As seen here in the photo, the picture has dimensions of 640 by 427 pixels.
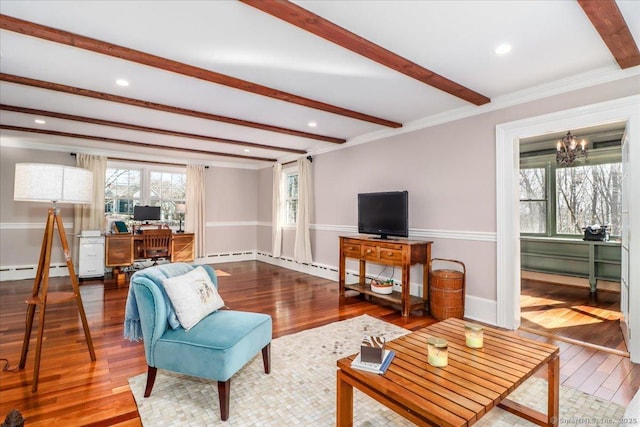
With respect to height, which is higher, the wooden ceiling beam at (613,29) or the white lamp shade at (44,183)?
the wooden ceiling beam at (613,29)

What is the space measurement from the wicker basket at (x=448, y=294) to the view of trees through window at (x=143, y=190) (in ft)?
18.9

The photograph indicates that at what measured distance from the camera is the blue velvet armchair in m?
1.89

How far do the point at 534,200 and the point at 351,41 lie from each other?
17.3 ft

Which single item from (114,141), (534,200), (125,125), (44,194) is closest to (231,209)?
(114,141)

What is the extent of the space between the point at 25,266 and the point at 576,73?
27.0ft

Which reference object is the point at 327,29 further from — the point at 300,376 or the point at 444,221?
the point at 444,221

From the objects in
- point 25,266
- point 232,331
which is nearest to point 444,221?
point 232,331

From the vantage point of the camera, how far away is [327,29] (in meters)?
2.08

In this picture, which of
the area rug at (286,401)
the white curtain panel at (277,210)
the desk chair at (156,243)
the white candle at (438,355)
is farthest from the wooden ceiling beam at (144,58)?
the desk chair at (156,243)

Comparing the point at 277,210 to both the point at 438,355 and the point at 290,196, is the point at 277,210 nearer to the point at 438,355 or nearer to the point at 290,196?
the point at 290,196

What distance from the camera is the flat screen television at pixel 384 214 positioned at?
4.12 m

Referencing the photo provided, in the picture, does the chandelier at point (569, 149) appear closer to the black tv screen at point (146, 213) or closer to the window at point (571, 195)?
the window at point (571, 195)

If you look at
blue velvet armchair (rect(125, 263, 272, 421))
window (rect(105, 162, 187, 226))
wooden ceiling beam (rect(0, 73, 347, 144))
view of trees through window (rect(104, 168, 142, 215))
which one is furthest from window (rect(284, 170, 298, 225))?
blue velvet armchair (rect(125, 263, 272, 421))

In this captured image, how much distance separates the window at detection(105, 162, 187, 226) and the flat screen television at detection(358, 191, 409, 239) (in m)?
4.47
